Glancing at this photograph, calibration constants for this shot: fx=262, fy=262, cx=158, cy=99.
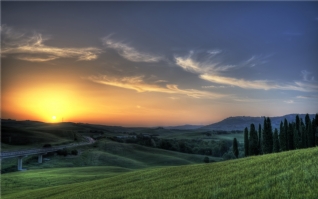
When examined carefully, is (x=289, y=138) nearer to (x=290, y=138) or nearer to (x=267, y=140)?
(x=290, y=138)

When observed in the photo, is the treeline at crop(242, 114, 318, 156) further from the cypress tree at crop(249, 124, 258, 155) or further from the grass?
the grass

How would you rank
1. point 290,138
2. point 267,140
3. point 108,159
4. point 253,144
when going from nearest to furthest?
point 267,140
point 290,138
point 253,144
point 108,159

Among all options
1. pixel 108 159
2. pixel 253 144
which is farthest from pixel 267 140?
pixel 108 159

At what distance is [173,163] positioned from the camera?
126 m

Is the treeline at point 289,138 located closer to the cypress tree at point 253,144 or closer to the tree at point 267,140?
the tree at point 267,140

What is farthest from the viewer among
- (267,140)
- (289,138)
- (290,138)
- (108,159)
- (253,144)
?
(108,159)

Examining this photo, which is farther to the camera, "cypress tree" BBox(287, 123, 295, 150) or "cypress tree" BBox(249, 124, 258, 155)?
"cypress tree" BBox(249, 124, 258, 155)

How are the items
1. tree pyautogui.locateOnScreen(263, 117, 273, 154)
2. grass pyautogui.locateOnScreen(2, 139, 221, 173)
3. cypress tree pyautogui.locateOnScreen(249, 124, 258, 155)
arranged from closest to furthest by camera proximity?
grass pyautogui.locateOnScreen(2, 139, 221, 173) < tree pyautogui.locateOnScreen(263, 117, 273, 154) < cypress tree pyautogui.locateOnScreen(249, 124, 258, 155)

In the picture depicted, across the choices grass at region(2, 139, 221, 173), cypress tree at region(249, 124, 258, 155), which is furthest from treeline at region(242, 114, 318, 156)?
grass at region(2, 139, 221, 173)

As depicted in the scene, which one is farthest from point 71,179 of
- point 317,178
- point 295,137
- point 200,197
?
point 295,137

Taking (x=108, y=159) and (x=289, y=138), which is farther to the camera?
(x=108, y=159)

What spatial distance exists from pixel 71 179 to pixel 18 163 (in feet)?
155

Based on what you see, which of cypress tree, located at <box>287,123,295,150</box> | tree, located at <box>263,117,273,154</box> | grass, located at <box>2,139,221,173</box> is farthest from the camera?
cypress tree, located at <box>287,123,295,150</box>

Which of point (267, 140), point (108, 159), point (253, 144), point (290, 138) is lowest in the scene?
point (108, 159)
